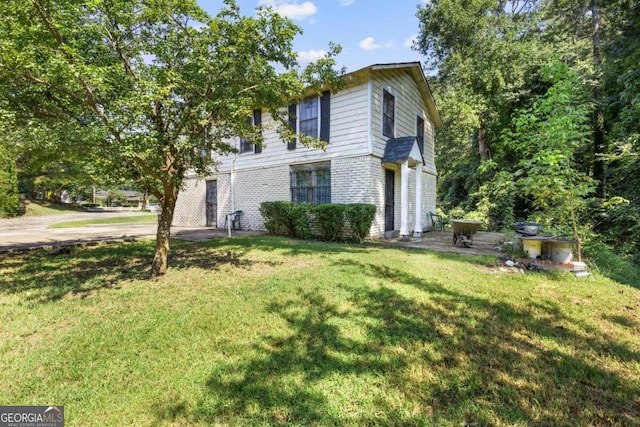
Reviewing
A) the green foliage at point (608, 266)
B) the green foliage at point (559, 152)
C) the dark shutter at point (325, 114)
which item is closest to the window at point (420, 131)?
the dark shutter at point (325, 114)

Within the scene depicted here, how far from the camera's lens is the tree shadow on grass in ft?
6.73

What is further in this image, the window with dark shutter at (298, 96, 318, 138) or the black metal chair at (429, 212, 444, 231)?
the black metal chair at (429, 212, 444, 231)

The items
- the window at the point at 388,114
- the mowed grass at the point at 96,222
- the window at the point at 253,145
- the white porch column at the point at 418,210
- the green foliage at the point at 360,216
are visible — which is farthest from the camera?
the mowed grass at the point at 96,222

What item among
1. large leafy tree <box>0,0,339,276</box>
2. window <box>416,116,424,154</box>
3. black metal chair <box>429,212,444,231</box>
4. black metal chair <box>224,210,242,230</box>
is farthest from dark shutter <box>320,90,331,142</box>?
black metal chair <box>429,212,444,231</box>

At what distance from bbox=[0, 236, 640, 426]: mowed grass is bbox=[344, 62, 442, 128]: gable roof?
21.0 feet

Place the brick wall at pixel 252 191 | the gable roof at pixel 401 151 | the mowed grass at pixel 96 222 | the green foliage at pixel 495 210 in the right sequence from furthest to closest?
the mowed grass at pixel 96 222 < the green foliage at pixel 495 210 < the brick wall at pixel 252 191 < the gable roof at pixel 401 151

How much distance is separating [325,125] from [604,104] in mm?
11149

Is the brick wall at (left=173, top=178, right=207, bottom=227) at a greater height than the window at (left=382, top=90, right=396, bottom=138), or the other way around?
the window at (left=382, top=90, right=396, bottom=138)

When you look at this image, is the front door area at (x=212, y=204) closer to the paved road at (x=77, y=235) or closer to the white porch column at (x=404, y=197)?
the paved road at (x=77, y=235)

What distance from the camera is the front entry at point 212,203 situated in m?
13.4

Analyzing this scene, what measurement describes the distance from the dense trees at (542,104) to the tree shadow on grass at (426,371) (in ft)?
11.0

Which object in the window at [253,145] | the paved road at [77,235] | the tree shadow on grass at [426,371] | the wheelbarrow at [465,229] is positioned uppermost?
the window at [253,145]

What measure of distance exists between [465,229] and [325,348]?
20.2 ft

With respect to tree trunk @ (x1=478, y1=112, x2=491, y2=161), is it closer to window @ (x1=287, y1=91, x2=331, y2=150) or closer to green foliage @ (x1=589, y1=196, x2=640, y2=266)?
green foliage @ (x1=589, y1=196, x2=640, y2=266)
